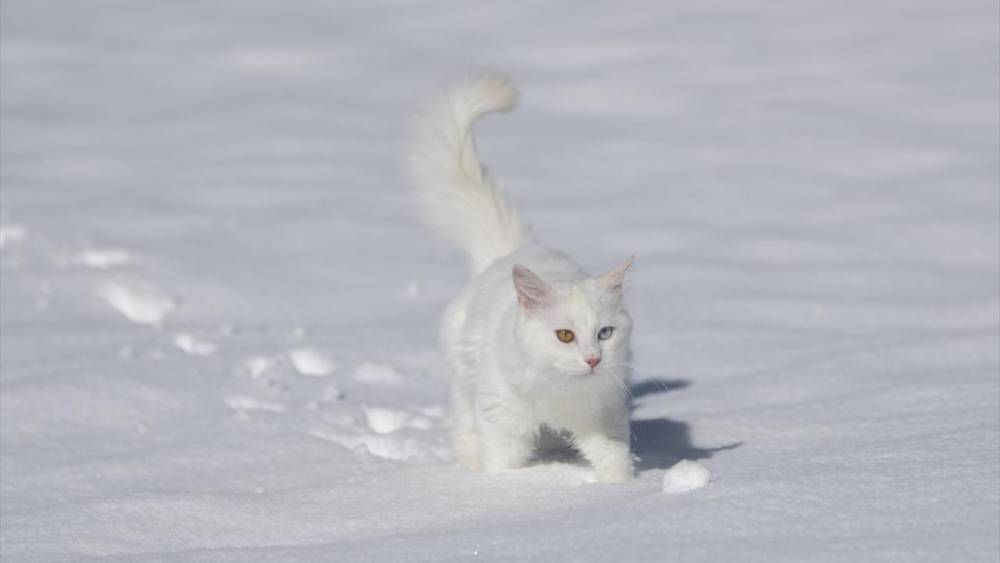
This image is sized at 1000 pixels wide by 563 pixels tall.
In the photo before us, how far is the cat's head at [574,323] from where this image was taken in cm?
356

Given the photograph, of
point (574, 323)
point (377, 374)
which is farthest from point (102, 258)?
point (574, 323)

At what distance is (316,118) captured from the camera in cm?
880

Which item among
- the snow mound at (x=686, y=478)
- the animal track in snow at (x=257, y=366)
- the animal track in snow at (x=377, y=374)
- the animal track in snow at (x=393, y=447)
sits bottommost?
the snow mound at (x=686, y=478)

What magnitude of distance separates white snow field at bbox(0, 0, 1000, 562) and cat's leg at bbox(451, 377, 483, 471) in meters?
0.09

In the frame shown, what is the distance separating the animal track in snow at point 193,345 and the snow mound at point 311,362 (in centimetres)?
31

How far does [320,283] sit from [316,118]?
8.89 ft

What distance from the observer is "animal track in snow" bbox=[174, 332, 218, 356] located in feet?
17.8

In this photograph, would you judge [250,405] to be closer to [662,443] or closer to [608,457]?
[662,443]

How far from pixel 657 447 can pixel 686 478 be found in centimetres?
98

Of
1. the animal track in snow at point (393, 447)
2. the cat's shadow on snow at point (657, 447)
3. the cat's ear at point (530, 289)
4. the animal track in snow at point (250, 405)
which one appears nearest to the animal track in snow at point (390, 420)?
the animal track in snow at point (393, 447)

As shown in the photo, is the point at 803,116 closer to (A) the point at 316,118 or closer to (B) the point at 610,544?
(A) the point at 316,118

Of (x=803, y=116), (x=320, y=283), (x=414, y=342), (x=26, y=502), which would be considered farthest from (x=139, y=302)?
(x=803, y=116)

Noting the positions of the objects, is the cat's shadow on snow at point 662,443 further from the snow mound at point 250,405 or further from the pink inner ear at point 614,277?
the snow mound at point 250,405

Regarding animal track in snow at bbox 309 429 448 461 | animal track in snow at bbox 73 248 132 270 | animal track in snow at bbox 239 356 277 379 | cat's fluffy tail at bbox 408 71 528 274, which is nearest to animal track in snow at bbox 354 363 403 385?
animal track in snow at bbox 239 356 277 379
